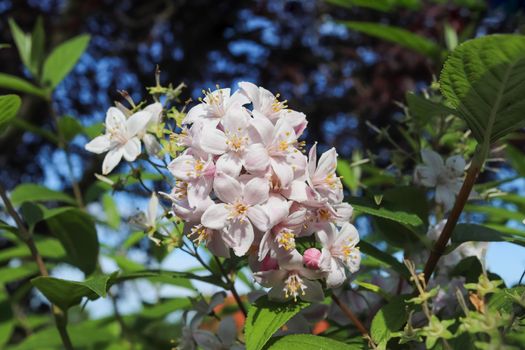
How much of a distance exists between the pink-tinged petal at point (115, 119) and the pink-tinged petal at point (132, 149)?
42 mm

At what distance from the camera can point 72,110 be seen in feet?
21.2

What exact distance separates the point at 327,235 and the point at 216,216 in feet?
0.62

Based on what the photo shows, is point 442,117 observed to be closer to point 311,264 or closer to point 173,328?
point 311,264

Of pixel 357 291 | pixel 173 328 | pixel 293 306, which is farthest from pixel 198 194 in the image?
pixel 173 328

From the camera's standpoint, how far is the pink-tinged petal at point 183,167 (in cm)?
108

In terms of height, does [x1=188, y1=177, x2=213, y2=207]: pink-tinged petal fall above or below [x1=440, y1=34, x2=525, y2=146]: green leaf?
below

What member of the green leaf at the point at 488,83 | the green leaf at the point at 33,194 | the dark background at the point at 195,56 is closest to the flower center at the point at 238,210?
the green leaf at the point at 488,83

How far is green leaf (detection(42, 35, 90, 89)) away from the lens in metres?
2.37

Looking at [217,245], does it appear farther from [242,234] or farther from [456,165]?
[456,165]

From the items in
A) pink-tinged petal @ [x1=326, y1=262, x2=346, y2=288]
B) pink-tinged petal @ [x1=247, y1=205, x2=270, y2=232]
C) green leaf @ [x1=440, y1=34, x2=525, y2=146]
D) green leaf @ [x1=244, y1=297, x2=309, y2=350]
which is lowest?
green leaf @ [x1=244, y1=297, x2=309, y2=350]

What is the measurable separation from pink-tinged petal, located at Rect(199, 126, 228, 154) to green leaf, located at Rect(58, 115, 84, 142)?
1200 millimetres

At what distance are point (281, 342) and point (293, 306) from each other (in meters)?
0.06

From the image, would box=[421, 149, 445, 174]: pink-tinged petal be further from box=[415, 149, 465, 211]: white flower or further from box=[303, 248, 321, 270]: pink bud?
box=[303, 248, 321, 270]: pink bud

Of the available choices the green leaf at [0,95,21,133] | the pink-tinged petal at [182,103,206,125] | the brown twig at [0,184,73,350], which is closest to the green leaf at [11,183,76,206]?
the brown twig at [0,184,73,350]
